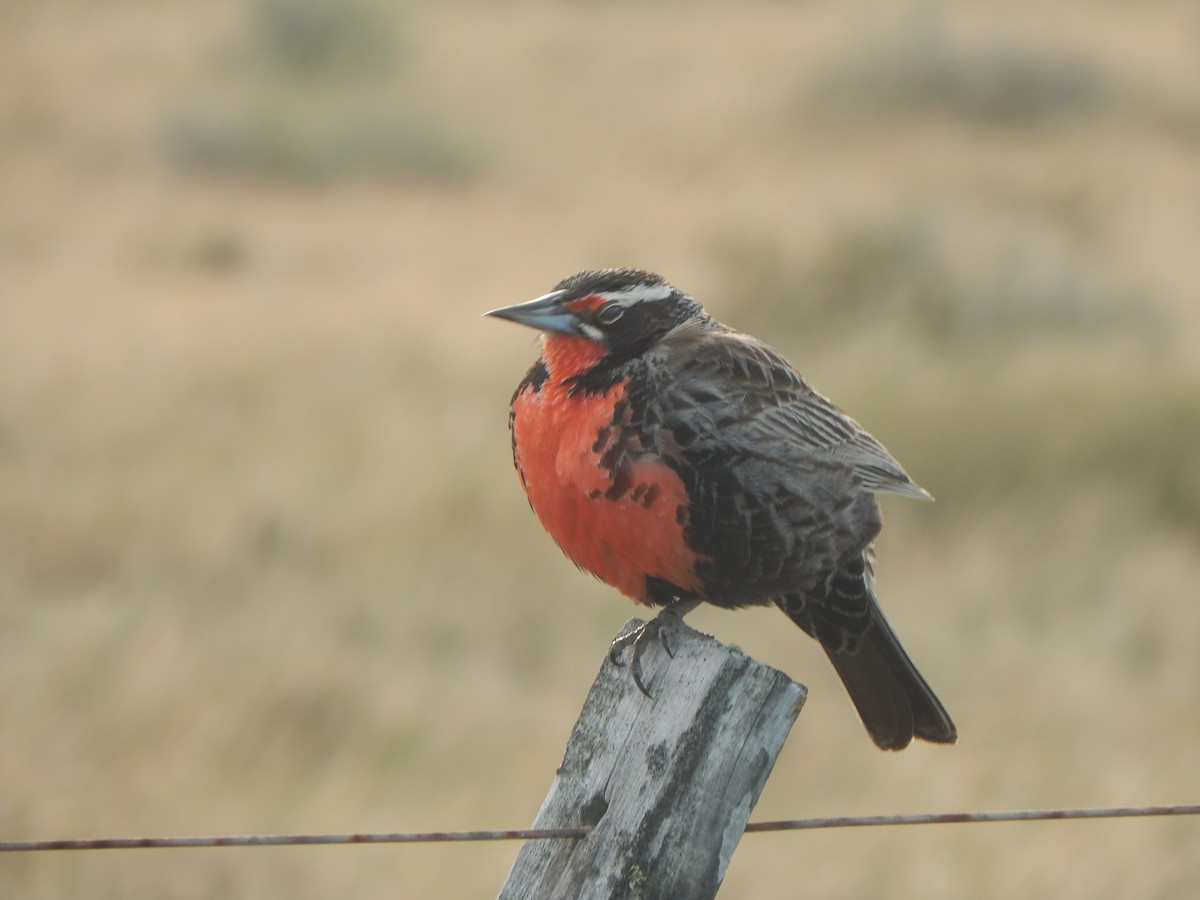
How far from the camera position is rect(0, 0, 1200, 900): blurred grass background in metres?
4.63

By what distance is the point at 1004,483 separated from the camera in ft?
23.4

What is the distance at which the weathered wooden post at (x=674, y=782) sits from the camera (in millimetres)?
2020

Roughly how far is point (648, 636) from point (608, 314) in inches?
23.7

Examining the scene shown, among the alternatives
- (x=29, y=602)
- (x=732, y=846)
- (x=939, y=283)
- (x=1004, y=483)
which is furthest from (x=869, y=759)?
(x=939, y=283)

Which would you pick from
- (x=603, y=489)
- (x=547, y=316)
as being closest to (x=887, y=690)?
(x=603, y=489)

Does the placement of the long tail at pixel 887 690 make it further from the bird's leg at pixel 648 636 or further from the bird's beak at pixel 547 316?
the bird's beak at pixel 547 316

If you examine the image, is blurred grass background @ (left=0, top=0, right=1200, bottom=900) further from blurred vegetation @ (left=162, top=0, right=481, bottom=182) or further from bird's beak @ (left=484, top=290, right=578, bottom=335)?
bird's beak @ (left=484, top=290, right=578, bottom=335)

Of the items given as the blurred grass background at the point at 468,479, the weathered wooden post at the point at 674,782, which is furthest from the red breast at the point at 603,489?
the blurred grass background at the point at 468,479

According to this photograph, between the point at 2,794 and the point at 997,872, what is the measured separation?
2.40m

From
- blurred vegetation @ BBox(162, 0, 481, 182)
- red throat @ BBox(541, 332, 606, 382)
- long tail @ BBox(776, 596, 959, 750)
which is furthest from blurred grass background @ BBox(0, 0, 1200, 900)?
red throat @ BBox(541, 332, 606, 382)

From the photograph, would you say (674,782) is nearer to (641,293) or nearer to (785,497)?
(785,497)

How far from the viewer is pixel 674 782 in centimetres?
202

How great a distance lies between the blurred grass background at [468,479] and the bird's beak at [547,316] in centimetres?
179

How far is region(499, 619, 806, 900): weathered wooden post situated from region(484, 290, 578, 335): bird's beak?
0.94 m
